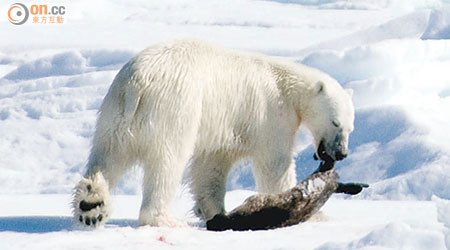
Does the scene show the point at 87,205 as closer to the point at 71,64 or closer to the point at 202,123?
the point at 202,123

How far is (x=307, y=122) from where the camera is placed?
6.31 m

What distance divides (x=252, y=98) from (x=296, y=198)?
2.91 feet

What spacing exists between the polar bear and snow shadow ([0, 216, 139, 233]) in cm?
27

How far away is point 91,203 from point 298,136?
25.4 ft

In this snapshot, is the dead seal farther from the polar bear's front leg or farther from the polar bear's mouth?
the polar bear's front leg

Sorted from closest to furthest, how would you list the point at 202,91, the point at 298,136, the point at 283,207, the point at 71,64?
the point at 283,207 → the point at 202,91 → the point at 298,136 → the point at 71,64

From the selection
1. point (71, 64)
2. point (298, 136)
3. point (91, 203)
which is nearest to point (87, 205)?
point (91, 203)

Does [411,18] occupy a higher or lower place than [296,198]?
lower

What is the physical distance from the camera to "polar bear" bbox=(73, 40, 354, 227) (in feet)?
17.2

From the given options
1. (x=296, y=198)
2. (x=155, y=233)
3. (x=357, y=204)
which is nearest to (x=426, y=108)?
(x=357, y=204)

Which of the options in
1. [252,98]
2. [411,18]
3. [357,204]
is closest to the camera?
[252,98]

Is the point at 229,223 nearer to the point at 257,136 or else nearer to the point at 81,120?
the point at 257,136

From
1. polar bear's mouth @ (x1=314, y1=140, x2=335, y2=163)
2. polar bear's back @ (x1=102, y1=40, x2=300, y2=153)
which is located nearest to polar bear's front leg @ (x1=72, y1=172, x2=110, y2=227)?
polar bear's back @ (x1=102, y1=40, x2=300, y2=153)

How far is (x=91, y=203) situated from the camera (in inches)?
196
